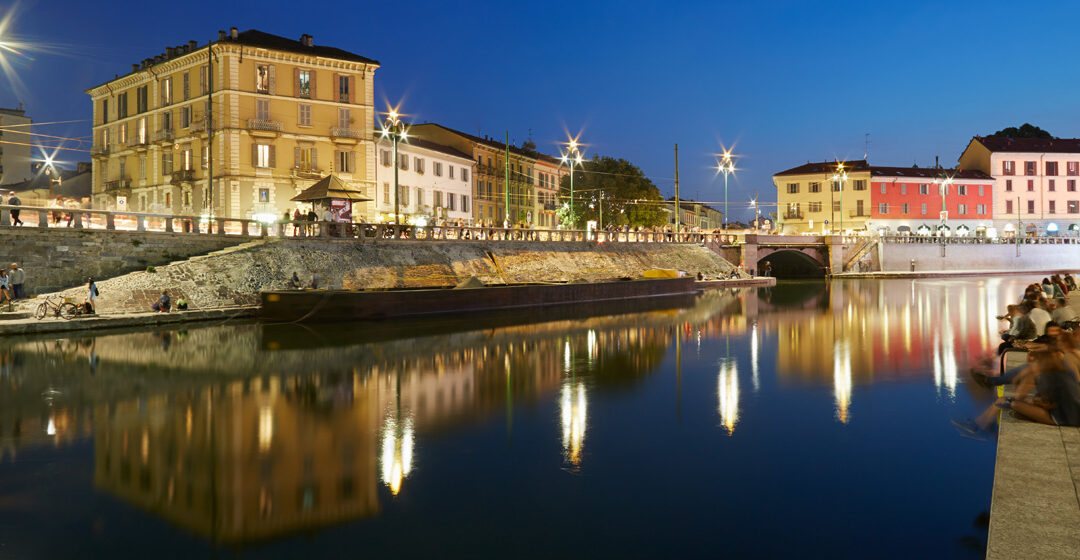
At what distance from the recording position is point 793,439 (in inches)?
484

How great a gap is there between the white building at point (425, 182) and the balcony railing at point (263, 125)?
8817 millimetres

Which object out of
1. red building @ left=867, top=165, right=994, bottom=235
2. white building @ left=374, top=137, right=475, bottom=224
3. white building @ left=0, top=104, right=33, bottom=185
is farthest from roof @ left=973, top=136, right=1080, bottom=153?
white building @ left=0, top=104, right=33, bottom=185

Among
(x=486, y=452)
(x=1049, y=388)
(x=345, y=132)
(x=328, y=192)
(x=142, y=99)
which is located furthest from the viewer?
(x=142, y=99)

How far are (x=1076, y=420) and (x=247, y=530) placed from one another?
11555 millimetres

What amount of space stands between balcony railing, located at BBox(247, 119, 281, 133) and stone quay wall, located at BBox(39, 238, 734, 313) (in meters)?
14.6

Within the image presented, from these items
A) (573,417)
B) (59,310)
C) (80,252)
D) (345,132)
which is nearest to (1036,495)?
(573,417)

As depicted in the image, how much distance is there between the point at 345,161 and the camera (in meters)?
53.8

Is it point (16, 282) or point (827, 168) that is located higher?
point (827, 168)

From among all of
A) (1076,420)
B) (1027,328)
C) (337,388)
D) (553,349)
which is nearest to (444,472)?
(337,388)

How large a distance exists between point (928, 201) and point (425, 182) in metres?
67.4

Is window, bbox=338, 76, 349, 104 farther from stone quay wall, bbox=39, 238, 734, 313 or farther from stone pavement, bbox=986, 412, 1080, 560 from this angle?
stone pavement, bbox=986, 412, 1080, 560

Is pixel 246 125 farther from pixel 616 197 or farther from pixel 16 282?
pixel 616 197

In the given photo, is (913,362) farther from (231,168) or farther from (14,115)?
(14,115)

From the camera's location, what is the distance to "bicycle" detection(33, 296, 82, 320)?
27.0m
